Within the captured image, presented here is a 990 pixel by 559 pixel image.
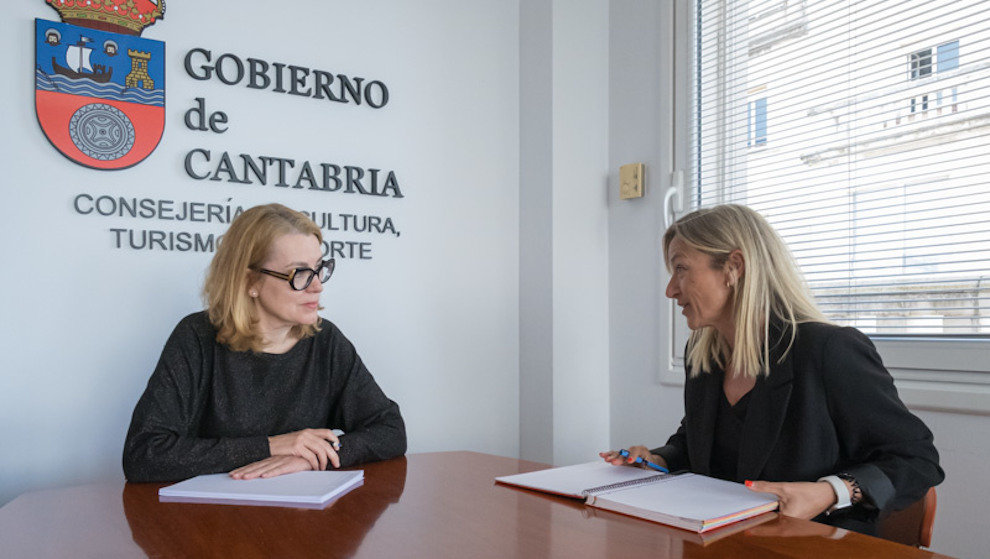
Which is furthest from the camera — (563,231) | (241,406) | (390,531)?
(563,231)

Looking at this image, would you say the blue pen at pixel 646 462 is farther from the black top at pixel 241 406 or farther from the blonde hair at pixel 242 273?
the blonde hair at pixel 242 273

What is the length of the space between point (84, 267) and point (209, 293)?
2.02ft

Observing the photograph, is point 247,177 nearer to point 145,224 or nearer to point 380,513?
point 145,224

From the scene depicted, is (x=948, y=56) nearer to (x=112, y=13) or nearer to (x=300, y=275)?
(x=300, y=275)

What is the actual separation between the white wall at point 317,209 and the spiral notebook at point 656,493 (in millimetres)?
1550

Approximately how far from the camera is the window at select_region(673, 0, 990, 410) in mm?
2350

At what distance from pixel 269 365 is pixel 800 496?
1.46 meters

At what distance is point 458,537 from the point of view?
1313mm

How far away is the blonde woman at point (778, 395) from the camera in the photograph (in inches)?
63.8

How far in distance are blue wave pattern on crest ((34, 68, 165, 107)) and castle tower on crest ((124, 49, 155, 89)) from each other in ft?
0.06

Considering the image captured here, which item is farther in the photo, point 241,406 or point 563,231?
point 563,231

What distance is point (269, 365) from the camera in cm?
224

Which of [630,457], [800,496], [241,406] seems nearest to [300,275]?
[241,406]

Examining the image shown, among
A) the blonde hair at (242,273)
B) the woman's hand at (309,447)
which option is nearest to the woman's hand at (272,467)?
the woman's hand at (309,447)
